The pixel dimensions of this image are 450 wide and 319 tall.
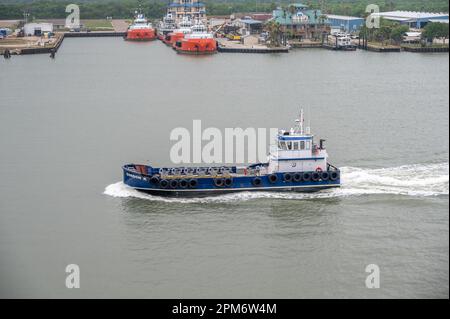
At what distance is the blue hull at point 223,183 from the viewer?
23078mm

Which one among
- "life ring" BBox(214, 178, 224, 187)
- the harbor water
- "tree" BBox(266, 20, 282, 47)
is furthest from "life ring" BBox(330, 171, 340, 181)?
"tree" BBox(266, 20, 282, 47)

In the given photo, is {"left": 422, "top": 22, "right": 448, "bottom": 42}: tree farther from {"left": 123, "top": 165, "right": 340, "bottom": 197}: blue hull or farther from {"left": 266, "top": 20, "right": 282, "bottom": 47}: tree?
{"left": 123, "top": 165, "right": 340, "bottom": 197}: blue hull

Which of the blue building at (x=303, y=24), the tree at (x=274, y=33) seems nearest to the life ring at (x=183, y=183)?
the tree at (x=274, y=33)

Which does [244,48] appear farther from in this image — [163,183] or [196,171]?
[163,183]

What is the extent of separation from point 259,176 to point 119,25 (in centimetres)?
7110

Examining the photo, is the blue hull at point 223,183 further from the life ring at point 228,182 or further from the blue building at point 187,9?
the blue building at point 187,9

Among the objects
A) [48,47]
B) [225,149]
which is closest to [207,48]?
[48,47]

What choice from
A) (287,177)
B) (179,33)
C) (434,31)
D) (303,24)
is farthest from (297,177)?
(303,24)

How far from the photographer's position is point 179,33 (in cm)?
7056

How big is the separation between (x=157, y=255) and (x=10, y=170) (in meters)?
9.56

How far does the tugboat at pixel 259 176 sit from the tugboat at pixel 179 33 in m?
46.4

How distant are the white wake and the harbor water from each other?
0.06 m

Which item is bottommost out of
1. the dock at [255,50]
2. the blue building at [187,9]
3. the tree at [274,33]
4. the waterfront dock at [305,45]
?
the dock at [255,50]

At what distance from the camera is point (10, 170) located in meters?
26.3
